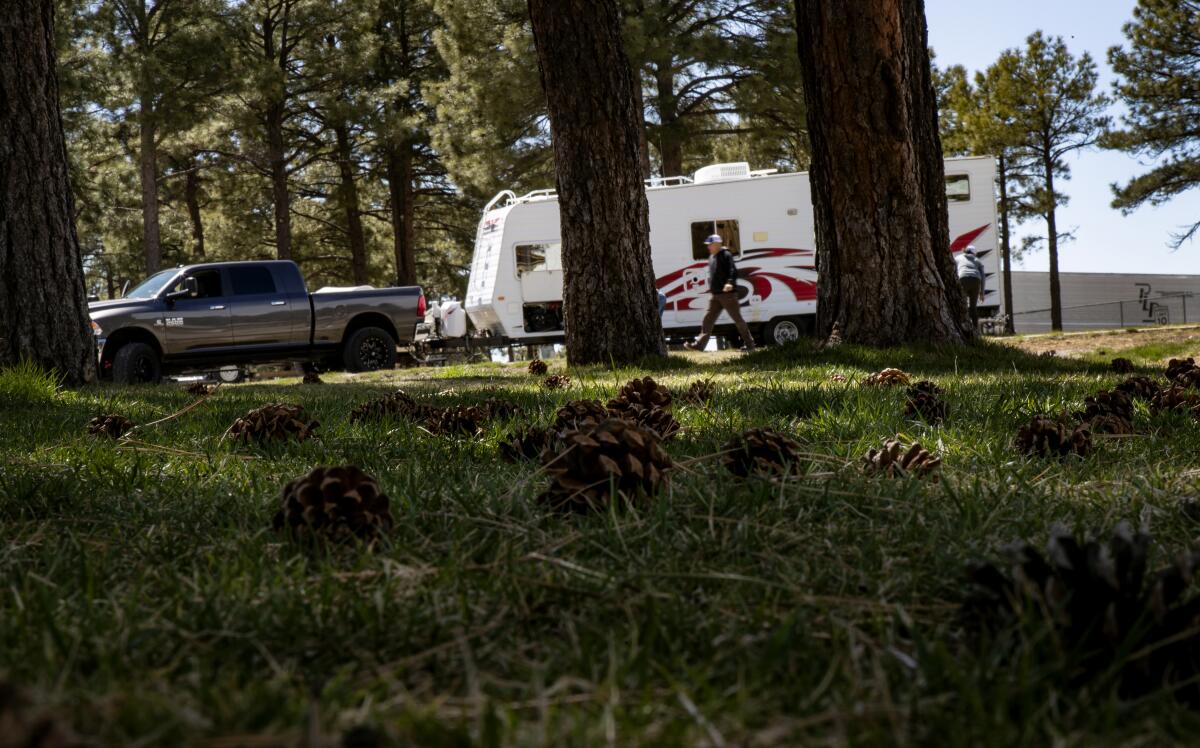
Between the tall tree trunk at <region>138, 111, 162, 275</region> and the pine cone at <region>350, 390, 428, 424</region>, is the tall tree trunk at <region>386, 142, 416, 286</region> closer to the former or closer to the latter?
the tall tree trunk at <region>138, 111, 162, 275</region>

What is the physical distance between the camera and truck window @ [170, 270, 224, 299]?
15469 millimetres

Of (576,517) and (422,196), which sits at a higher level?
(422,196)

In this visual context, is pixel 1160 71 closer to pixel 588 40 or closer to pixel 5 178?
pixel 588 40

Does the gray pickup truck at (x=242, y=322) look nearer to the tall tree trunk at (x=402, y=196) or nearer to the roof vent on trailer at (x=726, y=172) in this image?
the roof vent on trailer at (x=726, y=172)

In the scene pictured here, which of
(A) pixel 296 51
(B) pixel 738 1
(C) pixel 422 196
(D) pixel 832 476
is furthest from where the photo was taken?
(C) pixel 422 196

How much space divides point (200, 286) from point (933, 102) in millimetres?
11061

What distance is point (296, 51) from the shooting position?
27375 millimetres

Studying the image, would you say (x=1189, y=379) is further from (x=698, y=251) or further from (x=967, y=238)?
(x=967, y=238)

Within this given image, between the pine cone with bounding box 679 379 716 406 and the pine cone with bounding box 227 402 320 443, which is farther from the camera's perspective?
the pine cone with bounding box 679 379 716 406

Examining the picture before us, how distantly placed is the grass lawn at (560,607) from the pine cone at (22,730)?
0.16 metres

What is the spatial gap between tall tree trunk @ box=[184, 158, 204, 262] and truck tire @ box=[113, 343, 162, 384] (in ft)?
59.7

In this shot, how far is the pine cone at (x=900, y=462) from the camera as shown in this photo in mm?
2342

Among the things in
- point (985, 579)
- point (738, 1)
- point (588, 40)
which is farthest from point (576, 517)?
point (738, 1)

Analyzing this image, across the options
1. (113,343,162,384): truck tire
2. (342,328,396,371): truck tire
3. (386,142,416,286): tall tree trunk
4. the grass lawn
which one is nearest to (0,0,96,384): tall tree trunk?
the grass lawn
